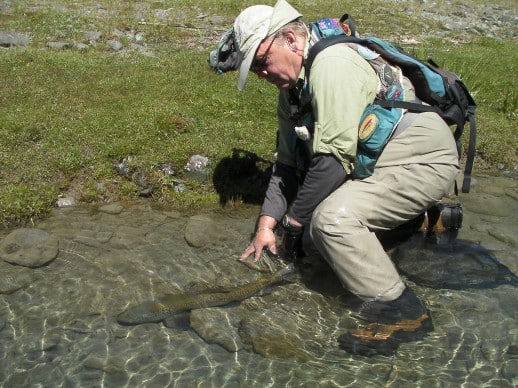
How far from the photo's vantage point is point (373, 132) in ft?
15.3

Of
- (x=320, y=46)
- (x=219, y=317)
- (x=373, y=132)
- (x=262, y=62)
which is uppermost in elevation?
(x=320, y=46)

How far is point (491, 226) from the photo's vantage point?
694 centimetres

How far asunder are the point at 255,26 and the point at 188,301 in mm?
2567

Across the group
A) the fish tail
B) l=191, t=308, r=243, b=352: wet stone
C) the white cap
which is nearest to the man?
the white cap

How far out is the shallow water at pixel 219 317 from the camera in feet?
14.6

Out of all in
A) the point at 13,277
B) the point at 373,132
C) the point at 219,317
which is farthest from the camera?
the point at 13,277

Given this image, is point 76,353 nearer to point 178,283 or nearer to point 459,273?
point 178,283

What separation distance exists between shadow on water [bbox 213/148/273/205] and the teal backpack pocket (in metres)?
2.79

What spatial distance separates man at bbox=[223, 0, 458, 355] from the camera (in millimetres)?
4465

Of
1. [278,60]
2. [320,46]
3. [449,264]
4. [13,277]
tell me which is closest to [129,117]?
[13,277]

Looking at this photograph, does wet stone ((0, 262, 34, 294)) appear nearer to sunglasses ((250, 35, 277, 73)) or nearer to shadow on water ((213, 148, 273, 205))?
shadow on water ((213, 148, 273, 205))

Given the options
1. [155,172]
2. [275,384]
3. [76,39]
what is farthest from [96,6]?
[275,384]

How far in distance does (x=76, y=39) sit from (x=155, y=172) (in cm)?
824

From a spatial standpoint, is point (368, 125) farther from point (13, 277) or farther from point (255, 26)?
point (13, 277)
